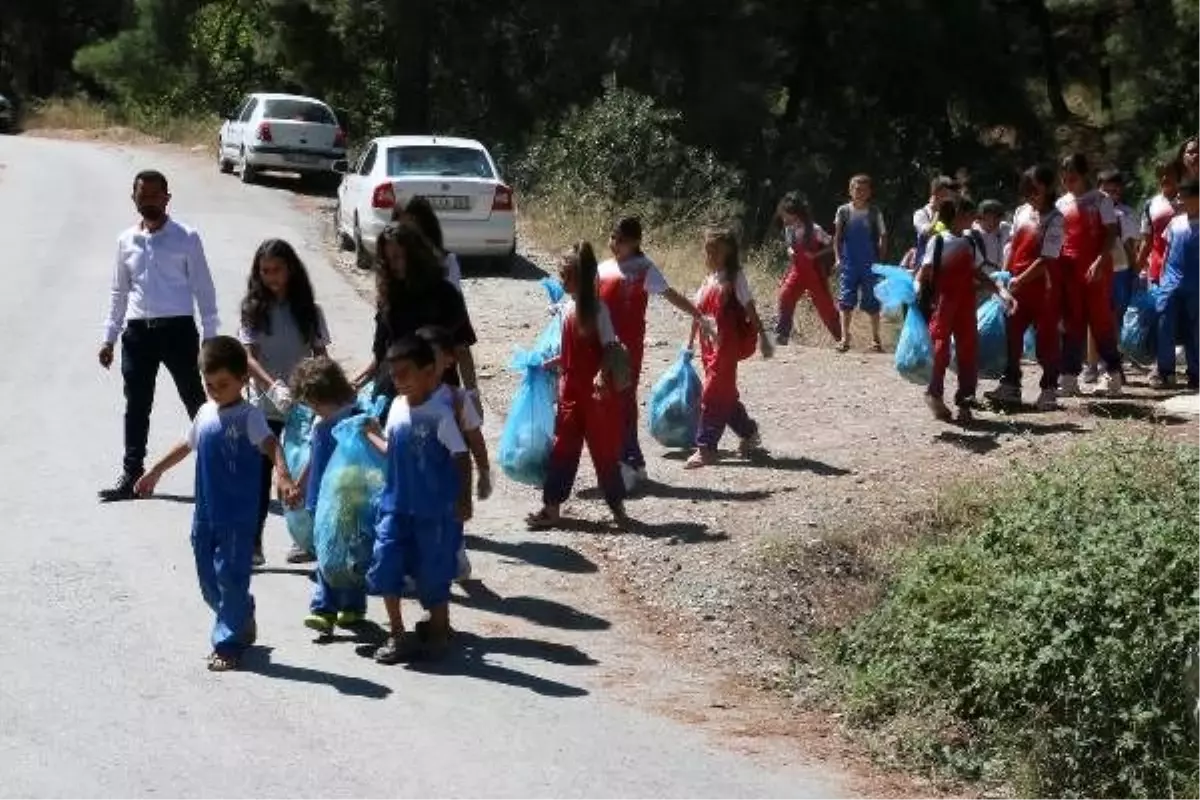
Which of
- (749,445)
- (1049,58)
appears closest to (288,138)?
(1049,58)

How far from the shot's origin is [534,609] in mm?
9758

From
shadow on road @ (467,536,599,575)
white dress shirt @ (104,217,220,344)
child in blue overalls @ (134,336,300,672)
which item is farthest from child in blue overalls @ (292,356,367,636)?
white dress shirt @ (104,217,220,344)

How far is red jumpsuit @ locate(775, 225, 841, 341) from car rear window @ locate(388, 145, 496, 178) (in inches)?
217

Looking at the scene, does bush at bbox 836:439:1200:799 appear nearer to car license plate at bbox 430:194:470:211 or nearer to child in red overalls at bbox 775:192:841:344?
child in red overalls at bbox 775:192:841:344

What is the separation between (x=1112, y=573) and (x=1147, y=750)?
A: 33.0 inches

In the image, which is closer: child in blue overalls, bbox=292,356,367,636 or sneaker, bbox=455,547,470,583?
child in blue overalls, bbox=292,356,367,636

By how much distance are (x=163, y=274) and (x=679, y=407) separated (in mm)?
→ 3415

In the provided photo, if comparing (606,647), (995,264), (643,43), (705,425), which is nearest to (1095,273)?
(995,264)

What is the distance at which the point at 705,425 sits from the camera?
12719mm

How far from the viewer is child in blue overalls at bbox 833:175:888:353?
18.0m

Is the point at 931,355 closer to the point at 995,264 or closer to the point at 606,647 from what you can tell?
the point at 995,264

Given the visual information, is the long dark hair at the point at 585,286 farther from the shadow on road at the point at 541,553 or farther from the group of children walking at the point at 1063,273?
the group of children walking at the point at 1063,273

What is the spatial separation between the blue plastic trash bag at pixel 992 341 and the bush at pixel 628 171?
11.4 meters

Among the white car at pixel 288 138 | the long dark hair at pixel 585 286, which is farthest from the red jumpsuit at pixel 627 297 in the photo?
the white car at pixel 288 138
